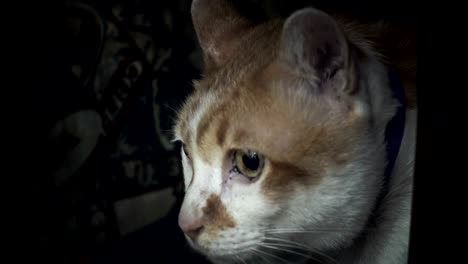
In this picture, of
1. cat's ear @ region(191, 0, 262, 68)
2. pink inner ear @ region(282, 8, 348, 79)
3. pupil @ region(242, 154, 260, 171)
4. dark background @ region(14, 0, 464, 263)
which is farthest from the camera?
dark background @ region(14, 0, 464, 263)

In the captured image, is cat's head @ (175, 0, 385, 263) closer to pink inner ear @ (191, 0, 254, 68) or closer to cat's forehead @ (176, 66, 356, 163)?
cat's forehead @ (176, 66, 356, 163)

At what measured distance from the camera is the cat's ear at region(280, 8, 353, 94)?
66 centimetres

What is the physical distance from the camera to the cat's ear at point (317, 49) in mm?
662

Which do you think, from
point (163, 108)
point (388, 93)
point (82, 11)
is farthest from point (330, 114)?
point (82, 11)

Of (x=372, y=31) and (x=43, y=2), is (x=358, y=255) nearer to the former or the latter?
(x=372, y=31)

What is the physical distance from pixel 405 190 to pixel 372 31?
0.31m

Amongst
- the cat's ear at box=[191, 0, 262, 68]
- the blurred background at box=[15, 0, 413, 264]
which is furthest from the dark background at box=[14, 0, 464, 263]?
the cat's ear at box=[191, 0, 262, 68]

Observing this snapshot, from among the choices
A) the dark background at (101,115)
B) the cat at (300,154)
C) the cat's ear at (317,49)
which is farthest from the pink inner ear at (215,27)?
the dark background at (101,115)

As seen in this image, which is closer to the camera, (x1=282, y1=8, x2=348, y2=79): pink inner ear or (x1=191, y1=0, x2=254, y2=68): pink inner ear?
(x1=282, y1=8, x2=348, y2=79): pink inner ear

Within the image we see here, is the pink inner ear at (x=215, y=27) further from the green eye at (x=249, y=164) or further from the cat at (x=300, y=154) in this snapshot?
the green eye at (x=249, y=164)

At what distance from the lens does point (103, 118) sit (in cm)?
157

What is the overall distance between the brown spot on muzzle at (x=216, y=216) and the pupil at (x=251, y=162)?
7 cm

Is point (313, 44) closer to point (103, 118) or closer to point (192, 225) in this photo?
point (192, 225)

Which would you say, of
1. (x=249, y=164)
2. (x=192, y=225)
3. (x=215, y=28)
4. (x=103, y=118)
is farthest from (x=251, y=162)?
(x=103, y=118)
